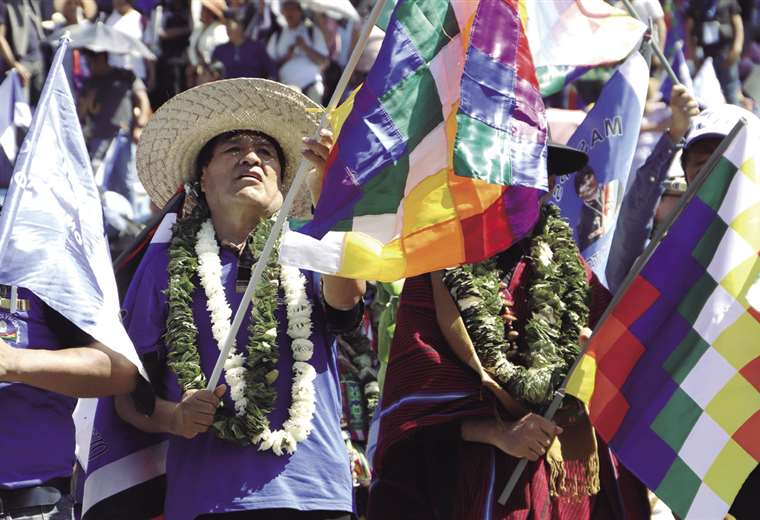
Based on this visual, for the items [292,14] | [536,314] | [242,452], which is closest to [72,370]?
[242,452]

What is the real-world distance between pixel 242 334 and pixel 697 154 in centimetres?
224

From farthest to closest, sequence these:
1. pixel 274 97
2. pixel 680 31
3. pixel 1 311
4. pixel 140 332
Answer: pixel 680 31 → pixel 274 97 → pixel 140 332 → pixel 1 311

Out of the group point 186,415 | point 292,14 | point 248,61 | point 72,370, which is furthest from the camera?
point 292,14

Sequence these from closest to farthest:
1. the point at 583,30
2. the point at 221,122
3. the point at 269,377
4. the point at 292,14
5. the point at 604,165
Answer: the point at 269,377 < the point at 221,122 < the point at 604,165 < the point at 583,30 < the point at 292,14

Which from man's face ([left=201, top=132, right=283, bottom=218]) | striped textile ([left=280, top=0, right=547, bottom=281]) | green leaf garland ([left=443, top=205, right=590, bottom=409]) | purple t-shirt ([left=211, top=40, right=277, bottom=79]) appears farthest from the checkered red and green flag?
purple t-shirt ([left=211, top=40, right=277, bottom=79])

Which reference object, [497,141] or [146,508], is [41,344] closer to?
[146,508]

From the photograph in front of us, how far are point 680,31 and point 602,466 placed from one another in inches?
384

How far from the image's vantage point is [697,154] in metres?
6.39

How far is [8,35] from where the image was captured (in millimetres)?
13164

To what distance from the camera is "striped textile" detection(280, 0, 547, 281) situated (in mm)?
4883

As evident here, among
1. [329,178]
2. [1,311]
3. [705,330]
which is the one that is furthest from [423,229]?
[1,311]

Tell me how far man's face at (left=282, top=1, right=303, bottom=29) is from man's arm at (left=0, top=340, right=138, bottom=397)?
9124mm

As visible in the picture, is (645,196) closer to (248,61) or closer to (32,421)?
(32,421)

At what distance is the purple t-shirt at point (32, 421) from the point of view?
4.61 metres
